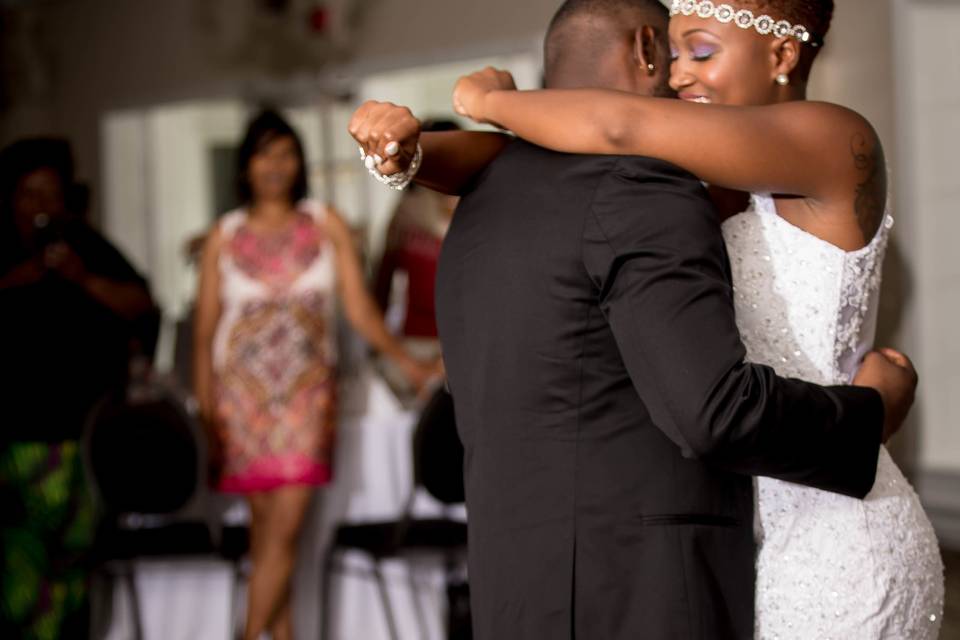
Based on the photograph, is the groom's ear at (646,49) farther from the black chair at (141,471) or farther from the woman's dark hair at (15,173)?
the woman's dark hair at (15,173)

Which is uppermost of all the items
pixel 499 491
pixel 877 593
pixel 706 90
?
pixel 706 90

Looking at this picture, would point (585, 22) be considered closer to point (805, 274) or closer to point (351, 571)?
point (805, 274)

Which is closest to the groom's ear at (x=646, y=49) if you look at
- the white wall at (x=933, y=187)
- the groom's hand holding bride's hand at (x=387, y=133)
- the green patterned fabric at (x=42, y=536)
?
the groom's hand holding bride's hand at (x=387, y=133)

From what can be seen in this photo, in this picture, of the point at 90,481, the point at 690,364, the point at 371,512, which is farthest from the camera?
the point at 371,512

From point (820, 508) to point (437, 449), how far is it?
212 cm

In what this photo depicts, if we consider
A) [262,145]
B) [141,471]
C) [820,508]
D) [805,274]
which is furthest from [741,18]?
[141,471]

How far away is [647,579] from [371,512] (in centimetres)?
259

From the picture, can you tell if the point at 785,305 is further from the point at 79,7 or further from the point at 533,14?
the point at 79,7

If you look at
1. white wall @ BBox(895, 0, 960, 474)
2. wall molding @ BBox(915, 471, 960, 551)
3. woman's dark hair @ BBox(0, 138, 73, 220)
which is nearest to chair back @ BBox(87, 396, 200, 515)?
woman's dark hair @ BBox(0, 138, 73, 220)

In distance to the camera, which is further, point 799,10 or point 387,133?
point 799,10

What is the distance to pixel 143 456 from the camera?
375 cm

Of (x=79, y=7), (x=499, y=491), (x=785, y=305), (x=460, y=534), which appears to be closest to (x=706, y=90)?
(x=785, y=305)

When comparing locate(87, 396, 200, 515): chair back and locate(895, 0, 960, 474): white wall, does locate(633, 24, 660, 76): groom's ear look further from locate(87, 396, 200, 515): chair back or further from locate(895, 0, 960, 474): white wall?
locate(895, 0, 960, 474): white wall

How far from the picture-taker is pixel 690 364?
126 centimetres
